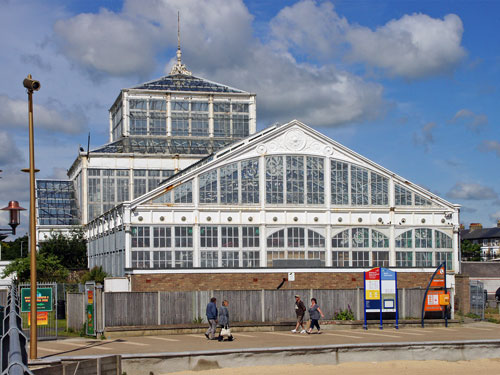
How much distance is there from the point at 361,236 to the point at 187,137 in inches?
1103

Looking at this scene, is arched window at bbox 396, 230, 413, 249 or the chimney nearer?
arched window at bbox 396, 230, 413, 249

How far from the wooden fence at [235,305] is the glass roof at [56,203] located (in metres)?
39.7

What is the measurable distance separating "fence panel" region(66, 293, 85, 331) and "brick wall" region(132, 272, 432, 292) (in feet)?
31.2

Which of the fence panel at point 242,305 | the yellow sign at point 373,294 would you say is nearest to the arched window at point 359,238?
the yellow sign at point 373,294

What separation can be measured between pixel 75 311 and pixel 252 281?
14.5 metres

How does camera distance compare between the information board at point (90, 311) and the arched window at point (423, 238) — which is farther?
the arched window at point (423, 238)

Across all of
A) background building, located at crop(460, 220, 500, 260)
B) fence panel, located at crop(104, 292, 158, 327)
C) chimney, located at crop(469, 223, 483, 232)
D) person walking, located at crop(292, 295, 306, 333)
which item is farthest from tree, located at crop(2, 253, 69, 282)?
chimney, located at crop(469, 223, 483, 232)

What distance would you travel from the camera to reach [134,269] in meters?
42.4

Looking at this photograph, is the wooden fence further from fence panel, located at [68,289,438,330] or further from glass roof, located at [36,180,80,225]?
glass roof, located at [36,180,80,225]

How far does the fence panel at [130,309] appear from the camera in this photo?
1212 inches

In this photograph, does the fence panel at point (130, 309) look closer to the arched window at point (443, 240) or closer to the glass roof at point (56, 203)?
the arched window at point (443, 240)

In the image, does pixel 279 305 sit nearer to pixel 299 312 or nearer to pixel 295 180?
pixel 299 312

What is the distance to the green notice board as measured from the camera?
26.8 m

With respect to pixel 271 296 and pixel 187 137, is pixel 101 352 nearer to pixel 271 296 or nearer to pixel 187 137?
pixel 271 296
